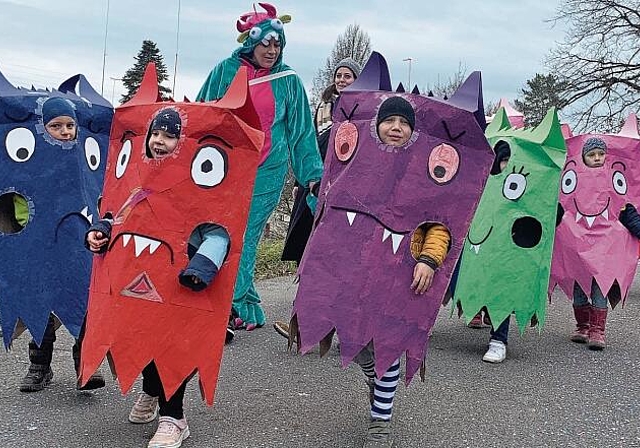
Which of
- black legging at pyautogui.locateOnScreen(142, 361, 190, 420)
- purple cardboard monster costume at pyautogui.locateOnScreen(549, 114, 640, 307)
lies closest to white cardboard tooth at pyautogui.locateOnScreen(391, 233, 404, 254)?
black legging at pyautogui.locateOnScreen(142, 361, 190, 420)

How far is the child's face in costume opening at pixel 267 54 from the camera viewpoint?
14.9 ft

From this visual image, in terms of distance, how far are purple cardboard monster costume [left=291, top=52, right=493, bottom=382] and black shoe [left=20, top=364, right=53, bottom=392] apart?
5.13 ft

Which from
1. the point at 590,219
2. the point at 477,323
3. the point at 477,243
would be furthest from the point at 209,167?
the point at 477,323

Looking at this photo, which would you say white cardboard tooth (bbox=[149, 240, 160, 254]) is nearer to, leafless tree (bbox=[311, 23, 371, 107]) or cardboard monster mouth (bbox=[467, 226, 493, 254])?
cardboard monster mouth (bbox=[467, 226, 493, 254])

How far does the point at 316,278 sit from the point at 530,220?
2.16m

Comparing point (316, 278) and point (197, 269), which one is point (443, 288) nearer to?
point (316, 278)

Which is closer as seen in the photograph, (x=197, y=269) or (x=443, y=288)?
(x=197, y=269)

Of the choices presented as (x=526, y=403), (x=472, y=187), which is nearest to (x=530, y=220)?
(x=526, y=403)

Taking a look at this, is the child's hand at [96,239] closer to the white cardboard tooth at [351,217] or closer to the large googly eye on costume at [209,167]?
the large googly eye on costume at [209,167]

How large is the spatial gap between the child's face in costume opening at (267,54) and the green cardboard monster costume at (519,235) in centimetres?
160

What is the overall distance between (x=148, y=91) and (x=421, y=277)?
147cm

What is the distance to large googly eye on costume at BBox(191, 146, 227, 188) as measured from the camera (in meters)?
2.94

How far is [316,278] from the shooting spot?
3012 millimetres

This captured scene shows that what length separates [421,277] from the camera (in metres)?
2.92
